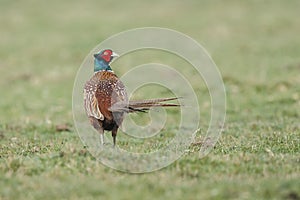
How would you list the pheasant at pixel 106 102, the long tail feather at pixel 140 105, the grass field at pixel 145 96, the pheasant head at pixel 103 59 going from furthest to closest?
the pheasant head at pixel 103 59 < the pheasant at pixel 106 102 < the long tail feather at pixel 140 105 < the grass field at pixel 145 96

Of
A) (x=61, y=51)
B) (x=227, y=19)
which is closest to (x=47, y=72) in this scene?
(x=61, y=51)

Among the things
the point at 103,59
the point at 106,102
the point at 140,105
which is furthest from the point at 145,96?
the point at 140,105

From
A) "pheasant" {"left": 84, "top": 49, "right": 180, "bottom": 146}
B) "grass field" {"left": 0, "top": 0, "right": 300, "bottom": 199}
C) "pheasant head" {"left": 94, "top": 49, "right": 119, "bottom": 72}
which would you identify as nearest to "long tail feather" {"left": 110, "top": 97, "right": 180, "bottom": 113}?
"pheasant" {"left": 84, "top": 49, "right": 180, "bottom": 146}

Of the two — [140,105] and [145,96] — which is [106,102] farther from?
[145,96]

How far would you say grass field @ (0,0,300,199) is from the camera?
307 inches

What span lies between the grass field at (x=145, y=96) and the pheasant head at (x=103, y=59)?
145 centimetres

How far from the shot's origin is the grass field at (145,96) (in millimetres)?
7801

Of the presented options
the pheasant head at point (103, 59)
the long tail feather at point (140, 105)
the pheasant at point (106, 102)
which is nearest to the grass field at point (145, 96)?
the pheasant at point (106, 102)

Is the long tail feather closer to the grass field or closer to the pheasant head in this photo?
the grass field

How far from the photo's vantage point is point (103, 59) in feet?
36.2

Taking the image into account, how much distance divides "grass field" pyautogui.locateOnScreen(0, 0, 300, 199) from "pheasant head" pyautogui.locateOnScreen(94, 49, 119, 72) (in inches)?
57.1

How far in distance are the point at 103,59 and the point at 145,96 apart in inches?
353

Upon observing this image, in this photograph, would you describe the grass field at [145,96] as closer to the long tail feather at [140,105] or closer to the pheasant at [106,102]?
the pheasant at [106,102]

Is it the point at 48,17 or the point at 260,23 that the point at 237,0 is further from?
the point at 48,17
